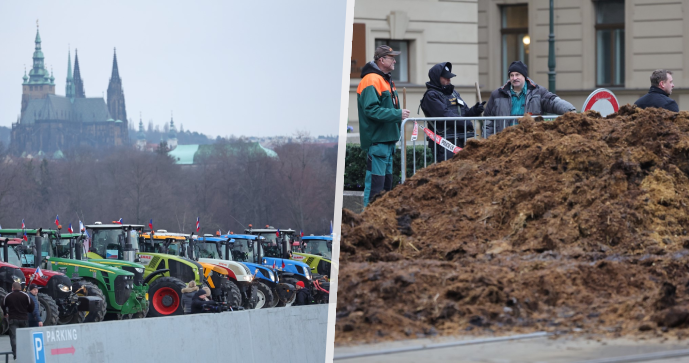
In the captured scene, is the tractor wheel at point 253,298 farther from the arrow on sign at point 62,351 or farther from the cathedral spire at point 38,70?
the cathedral spire at point 38,70

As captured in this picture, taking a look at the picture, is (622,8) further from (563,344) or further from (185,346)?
(563,344)

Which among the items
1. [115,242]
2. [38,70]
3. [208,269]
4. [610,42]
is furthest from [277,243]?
[38,70]

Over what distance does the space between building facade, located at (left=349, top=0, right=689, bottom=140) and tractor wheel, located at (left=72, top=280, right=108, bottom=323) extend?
701 centimetres

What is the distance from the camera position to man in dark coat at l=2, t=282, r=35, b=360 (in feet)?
49.4

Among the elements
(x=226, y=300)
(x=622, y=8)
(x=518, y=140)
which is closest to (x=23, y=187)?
(x=226, y=300)

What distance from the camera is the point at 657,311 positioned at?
4.19m

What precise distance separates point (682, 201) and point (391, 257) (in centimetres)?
226

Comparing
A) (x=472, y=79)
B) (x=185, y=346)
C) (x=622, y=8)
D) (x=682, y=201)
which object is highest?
(x=622, y=8)

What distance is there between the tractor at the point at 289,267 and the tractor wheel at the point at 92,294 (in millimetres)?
4510

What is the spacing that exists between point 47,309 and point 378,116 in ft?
37.2

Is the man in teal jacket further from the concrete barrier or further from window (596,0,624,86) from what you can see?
window (596,0,624,86)

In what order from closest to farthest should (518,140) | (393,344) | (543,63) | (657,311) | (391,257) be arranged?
(393,344)
(657,311)
(391,257)
(518,140)
(543,63)

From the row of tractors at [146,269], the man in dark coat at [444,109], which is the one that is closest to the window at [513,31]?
the row of tractors at [146,269]

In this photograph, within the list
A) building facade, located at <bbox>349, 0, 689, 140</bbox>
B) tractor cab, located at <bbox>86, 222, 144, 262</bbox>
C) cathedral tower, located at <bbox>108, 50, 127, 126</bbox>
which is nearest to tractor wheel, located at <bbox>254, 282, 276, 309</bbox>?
tractor cab, located at <bbox>86, 222, 144, 262</bbox>
